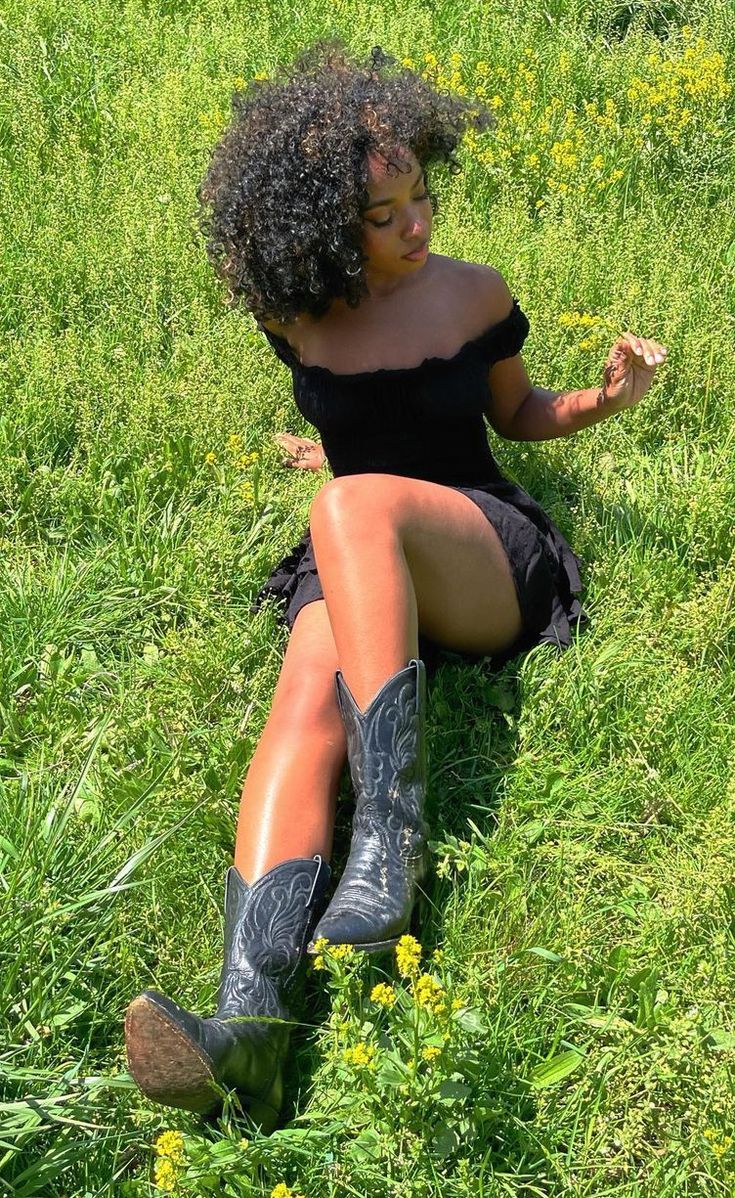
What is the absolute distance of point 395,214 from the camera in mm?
2523

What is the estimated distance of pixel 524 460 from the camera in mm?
3260

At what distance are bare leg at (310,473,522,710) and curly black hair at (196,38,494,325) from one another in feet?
1.54

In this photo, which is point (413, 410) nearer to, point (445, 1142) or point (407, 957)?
point (407, 957)

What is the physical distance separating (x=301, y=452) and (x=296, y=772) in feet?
4.12

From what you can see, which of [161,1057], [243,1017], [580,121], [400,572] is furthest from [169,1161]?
[580,121]

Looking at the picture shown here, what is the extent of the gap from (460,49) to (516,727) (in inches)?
120

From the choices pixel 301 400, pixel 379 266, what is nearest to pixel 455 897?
pixel 301 400

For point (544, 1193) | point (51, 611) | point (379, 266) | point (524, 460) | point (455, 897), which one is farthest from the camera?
point (524, 460)

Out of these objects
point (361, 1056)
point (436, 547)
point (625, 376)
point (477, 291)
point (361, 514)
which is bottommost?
point (361, 1056)

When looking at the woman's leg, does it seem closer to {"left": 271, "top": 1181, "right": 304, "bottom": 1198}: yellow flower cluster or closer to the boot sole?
the boot sole

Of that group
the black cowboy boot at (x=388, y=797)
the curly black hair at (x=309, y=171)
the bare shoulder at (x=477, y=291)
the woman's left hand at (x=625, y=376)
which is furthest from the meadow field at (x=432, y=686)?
the curly black hair at (x=309, y=171)

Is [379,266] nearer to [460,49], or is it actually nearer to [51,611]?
[51,611]

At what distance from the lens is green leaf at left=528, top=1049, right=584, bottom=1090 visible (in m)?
2.08

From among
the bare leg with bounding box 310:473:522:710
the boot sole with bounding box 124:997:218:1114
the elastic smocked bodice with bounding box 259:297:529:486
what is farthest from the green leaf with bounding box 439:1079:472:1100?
the elastic smocked bodice with bounding box 259:297:529:486
